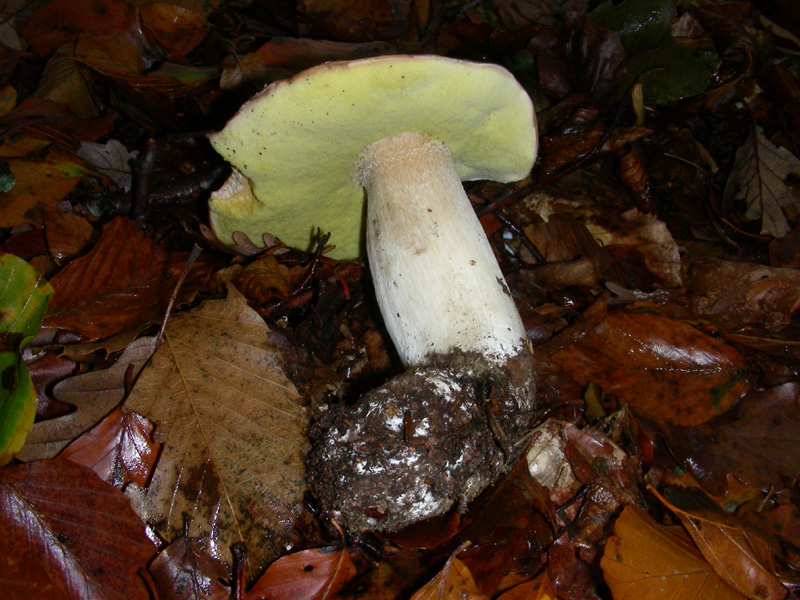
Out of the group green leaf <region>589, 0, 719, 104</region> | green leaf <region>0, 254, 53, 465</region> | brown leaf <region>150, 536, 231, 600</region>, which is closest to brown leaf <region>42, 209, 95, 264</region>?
→ green leaf <region>0, 254, 53, 465</region>

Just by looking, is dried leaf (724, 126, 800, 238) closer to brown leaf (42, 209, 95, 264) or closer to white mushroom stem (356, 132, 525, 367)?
white mushroom stem (356, 132, 525, 367)

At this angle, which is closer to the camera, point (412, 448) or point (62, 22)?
point (412, 448)

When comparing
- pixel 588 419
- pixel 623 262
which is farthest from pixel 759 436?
pixel 623 262

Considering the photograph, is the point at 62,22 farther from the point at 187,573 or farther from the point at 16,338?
the point at 187,573

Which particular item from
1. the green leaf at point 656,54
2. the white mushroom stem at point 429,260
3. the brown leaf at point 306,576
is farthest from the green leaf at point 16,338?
the green leaf at point 656,54

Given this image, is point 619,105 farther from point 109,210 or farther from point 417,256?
point 109,210

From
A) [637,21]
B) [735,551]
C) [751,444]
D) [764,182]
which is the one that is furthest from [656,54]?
[735,551]

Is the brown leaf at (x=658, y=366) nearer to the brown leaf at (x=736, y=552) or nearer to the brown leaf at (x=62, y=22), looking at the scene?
the brown leaf at (x=736, y=552)
